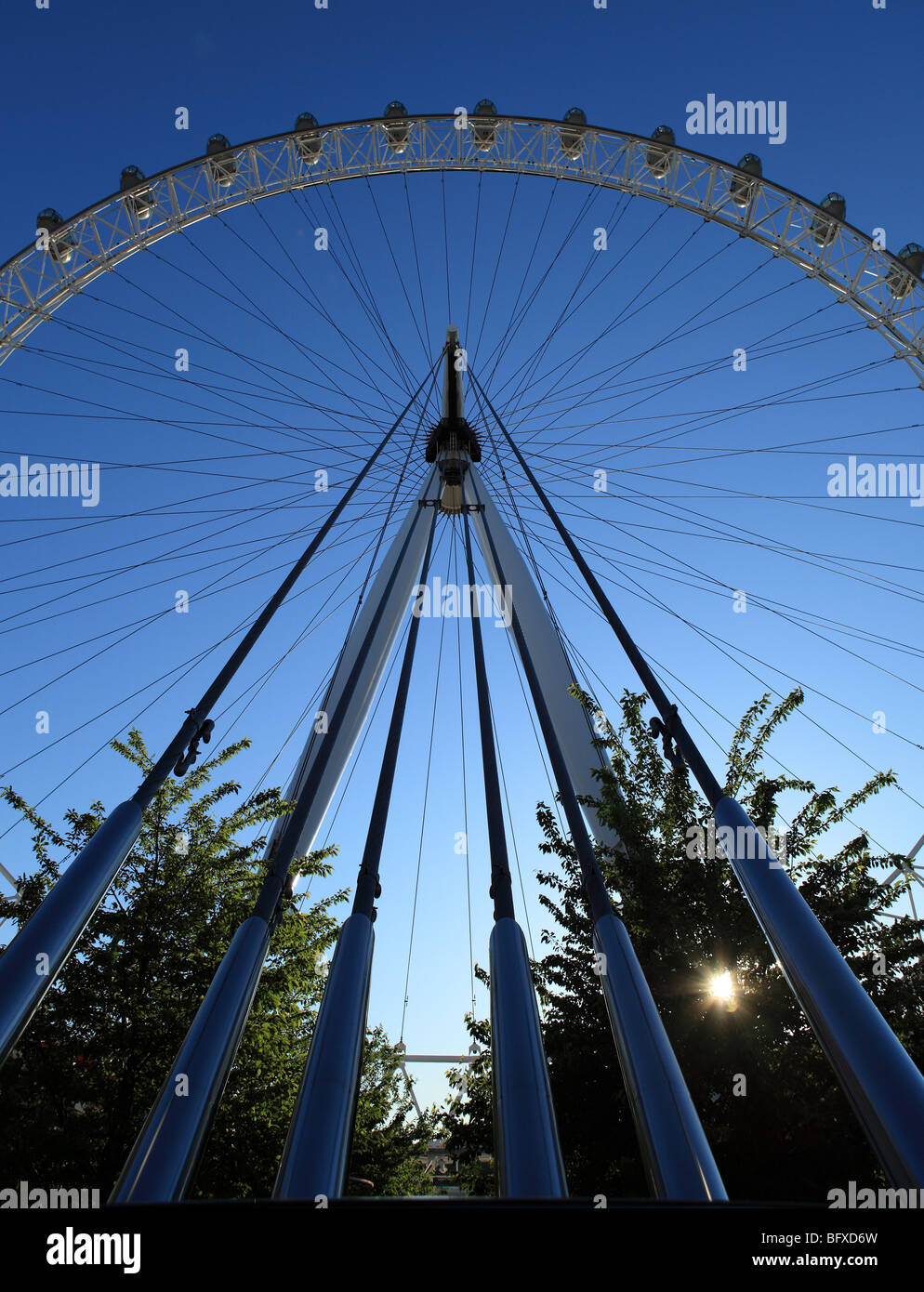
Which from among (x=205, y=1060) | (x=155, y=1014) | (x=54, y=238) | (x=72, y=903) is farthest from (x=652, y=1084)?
(x=54, y=238)

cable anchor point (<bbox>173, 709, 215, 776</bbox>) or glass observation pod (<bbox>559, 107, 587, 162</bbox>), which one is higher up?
glass observation pod (<bbox>559, 107, 587, 162</bbox>)

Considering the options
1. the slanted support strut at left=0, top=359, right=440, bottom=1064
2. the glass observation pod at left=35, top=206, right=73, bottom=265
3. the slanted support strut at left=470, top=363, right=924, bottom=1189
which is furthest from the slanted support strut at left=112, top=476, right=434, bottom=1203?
the glass observation pod at left=35, top=206, right=73, bottom=265

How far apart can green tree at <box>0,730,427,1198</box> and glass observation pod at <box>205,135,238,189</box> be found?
2019cm

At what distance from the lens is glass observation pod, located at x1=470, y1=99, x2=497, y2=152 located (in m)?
25.6

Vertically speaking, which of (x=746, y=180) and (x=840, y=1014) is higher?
(x=746, y=180)

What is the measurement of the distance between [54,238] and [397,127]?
38.3 feet

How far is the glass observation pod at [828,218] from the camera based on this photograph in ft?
75.8

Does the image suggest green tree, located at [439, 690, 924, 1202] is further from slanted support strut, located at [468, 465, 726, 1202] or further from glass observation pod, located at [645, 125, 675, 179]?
glass observation pod, located at [645, 125, 675, 179]

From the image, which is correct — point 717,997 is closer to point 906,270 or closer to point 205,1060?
point 205,1060

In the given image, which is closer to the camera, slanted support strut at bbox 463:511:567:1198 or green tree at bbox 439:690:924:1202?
slanted support strut at bbox 463:511:567:1198

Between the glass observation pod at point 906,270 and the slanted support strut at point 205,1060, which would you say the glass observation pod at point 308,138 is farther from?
the slanted support strut at point 205,1060

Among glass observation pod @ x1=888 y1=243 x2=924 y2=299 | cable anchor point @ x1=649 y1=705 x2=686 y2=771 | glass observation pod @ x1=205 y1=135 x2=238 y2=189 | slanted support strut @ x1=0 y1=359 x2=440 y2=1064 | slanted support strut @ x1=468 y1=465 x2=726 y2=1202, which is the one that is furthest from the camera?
glass observation pod @ x1=205 y1=135 x2=238 y2=189

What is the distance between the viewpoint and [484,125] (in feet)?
84.4
